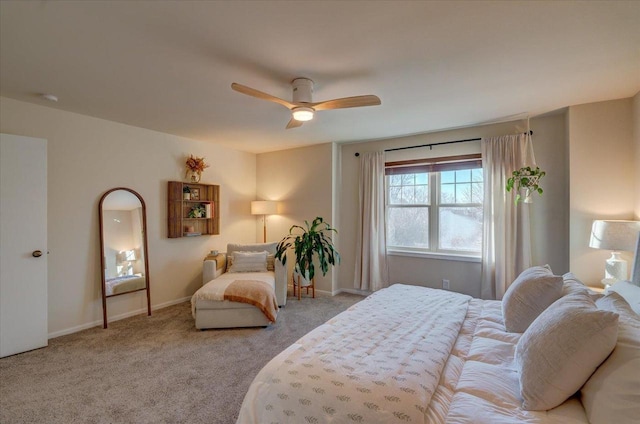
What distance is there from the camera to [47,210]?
122 inches

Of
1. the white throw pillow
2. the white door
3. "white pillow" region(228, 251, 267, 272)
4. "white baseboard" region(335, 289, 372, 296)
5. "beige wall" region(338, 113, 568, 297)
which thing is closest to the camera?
the white throw pillow

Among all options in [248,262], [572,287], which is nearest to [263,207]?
[248,262]

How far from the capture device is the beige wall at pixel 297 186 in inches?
189

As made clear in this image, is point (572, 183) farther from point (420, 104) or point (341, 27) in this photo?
point (341, 27)

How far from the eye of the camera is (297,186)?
5102mm

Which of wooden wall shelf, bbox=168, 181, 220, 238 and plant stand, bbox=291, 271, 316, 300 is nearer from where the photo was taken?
wooden wall shelf, bbox=168, 181, 220, 238

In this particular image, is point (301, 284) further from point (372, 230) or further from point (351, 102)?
point (351, 102)

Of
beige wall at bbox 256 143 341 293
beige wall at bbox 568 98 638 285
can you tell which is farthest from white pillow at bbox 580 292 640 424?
beige wall at bbox 256 143 341 293

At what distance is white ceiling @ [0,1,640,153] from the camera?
5.41 ft

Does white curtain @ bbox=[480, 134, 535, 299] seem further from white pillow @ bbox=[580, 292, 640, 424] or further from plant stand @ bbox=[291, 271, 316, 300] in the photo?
white pillow @ bbox=[580, 292, 640, 424]

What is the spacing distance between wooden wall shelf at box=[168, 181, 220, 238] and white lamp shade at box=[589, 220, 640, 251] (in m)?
4.94

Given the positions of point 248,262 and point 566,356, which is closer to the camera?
point 566,356

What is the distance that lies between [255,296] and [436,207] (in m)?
2.89

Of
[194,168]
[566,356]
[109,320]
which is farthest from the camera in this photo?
[194,168]
